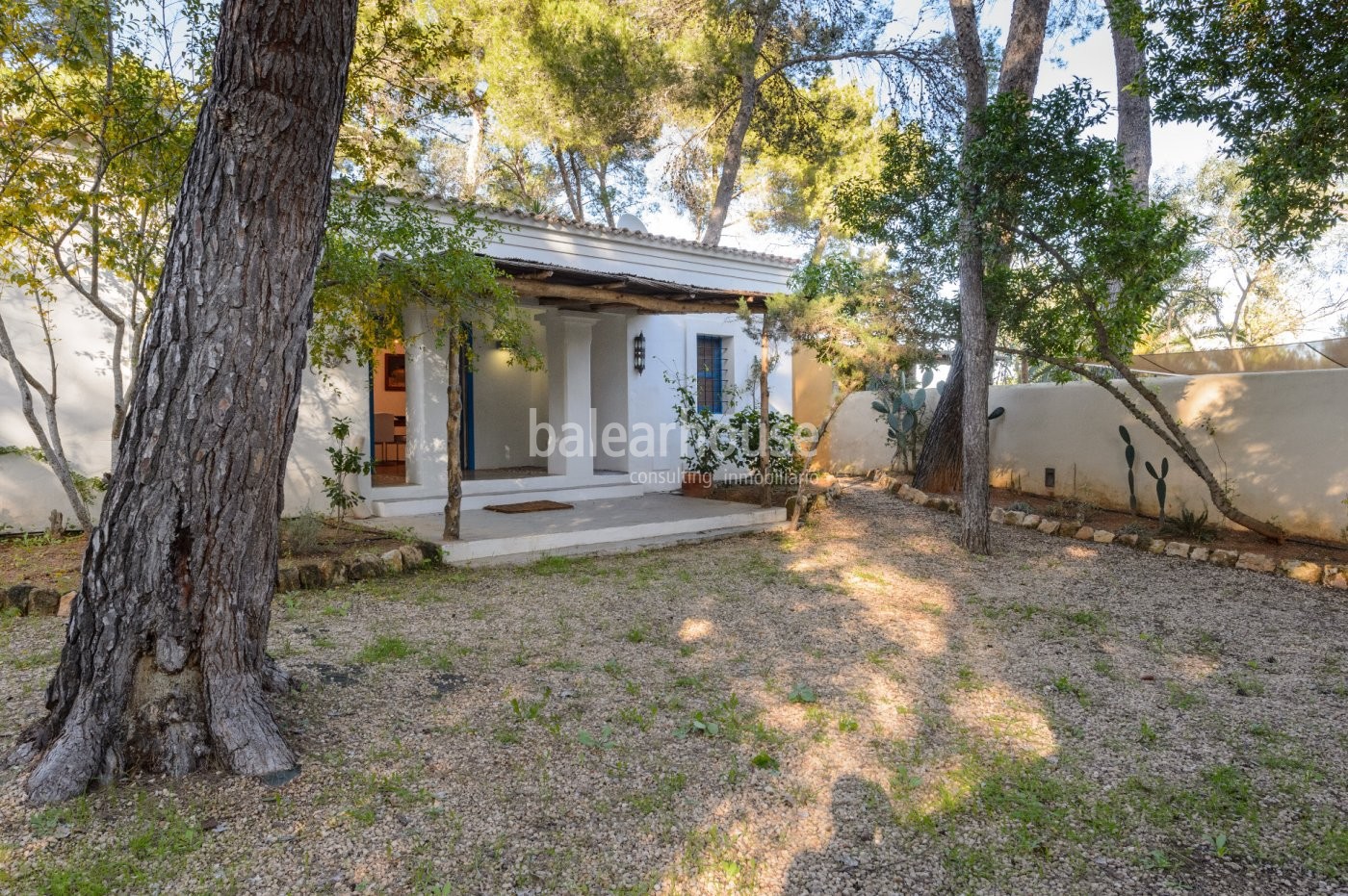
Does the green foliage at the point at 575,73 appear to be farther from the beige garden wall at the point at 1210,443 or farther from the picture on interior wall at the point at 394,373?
the beige garden wall at the point at 1210,443

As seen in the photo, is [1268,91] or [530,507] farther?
[530,507]

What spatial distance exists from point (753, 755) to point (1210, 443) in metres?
6.95

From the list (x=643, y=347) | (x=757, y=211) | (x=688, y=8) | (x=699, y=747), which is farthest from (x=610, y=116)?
(x=699, y=747)

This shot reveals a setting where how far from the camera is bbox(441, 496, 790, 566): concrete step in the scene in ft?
21.6

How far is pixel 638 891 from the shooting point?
7.25ft

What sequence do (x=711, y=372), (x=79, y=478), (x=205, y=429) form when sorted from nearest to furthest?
(x=205, y=429)
(x=79, y=478)
(x=711, y=372)

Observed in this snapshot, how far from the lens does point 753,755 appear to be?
10.1 ft

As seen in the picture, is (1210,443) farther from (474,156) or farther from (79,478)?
(474,156)

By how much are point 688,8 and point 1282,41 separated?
8687 mm

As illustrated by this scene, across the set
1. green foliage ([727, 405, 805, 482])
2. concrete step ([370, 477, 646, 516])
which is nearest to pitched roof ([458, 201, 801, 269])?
green foliage ([727, 405, 805, 482])

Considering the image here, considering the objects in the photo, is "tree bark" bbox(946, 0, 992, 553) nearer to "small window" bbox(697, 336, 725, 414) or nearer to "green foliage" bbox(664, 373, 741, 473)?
"green foliage" bbox(664, 373, 741, 473)

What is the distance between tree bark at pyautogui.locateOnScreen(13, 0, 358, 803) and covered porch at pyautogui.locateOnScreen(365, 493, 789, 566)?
376 centimetres

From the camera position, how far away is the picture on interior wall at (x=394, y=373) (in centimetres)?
1222

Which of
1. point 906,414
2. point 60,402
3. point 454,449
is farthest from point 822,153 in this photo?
point 60,402
